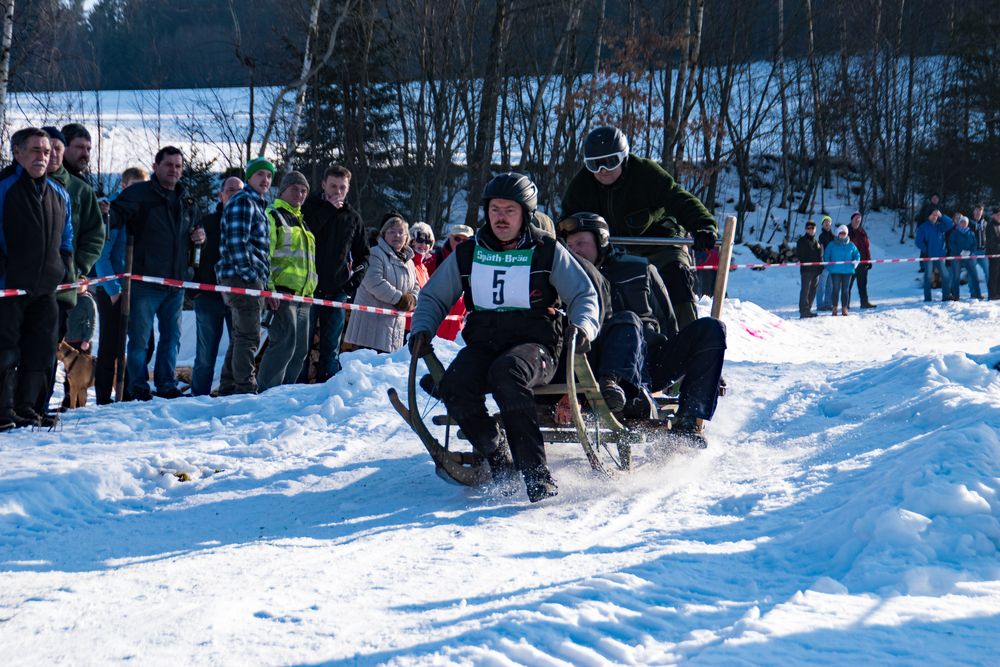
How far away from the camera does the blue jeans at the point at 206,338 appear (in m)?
8.99

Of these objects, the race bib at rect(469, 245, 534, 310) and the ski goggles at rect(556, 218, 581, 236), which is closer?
the race bib at rect(469, 245, 534, 310)

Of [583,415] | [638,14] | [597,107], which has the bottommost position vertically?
[583,415]

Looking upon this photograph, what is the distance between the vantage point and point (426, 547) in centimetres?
444

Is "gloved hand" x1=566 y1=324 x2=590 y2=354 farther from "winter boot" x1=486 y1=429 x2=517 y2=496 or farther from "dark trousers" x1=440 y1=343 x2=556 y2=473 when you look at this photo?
"winter boot" x1=486 y1=429 x2=517 y2=496

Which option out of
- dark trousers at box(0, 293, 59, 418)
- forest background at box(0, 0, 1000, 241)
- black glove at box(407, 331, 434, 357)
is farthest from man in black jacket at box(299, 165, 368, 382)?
forest background at box(0, 0, 1000, 241)

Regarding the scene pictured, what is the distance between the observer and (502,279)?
5.48 m

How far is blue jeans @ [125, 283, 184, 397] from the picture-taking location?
8711mm

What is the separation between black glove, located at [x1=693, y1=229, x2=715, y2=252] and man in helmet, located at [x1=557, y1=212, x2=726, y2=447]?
23.9 inches

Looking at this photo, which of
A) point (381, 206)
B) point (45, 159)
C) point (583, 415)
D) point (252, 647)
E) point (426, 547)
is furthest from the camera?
point (381, 206)

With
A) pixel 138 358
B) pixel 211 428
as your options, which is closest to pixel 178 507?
pixel 211 428

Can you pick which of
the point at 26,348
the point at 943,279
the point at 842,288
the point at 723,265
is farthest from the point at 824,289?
the point at 26,348

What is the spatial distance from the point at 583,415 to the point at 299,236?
4.09 meters

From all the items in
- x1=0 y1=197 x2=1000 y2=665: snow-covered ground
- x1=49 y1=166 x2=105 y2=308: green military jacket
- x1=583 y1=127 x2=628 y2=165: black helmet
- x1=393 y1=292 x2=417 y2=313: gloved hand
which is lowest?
x1=0 y1=197 x2=1000 y2=665: snow-covered ground

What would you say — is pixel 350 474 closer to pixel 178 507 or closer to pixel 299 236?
pixel 178 507
